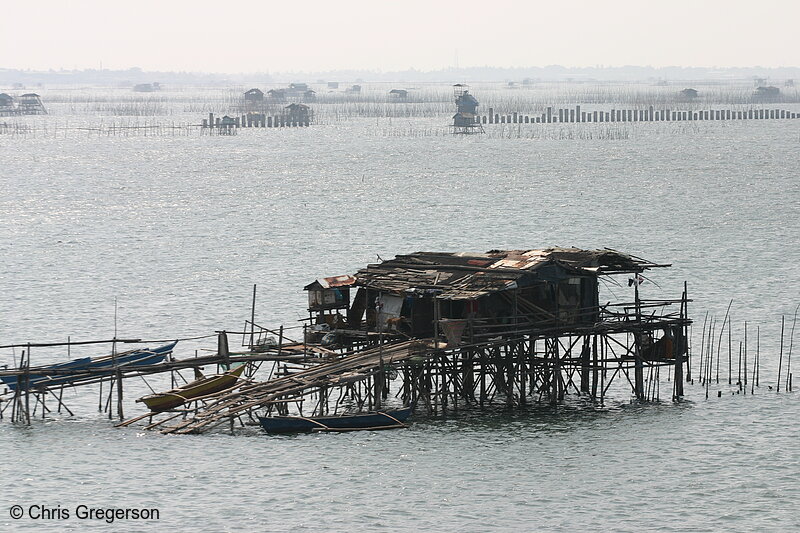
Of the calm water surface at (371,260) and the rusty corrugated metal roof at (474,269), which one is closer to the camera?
the calm water surface at (371,260)

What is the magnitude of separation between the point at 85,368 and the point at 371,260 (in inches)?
1844

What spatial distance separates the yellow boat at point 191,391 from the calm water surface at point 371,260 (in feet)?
4.70

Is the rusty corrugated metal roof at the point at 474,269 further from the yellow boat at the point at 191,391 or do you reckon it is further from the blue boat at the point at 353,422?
the yellow boat at the point at 191,391

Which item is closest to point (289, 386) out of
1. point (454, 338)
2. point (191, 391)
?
point (191, 391)

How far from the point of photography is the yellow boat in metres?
49.7

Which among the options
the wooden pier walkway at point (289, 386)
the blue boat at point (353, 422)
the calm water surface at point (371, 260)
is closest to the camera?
the calm water surface at point (371, 260)

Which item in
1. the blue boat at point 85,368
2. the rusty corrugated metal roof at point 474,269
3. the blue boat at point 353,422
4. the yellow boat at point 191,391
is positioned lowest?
the blue boat at point 353,422

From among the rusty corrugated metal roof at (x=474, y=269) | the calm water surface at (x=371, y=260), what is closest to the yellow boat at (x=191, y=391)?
the calm water surface at (x=371, y=260)

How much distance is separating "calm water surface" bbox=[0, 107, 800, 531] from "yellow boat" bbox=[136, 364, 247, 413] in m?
1.43

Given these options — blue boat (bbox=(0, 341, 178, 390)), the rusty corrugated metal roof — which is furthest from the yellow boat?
the rusty corrugated metal roof

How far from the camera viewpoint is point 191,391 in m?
50.5

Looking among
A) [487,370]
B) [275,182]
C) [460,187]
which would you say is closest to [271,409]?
[487,370]

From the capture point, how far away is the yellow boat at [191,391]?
49.7m

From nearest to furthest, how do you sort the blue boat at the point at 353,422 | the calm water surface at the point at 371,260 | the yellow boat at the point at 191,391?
the calm water surface at the point at 371,260, the blue boat at the point at 353,422, the yellow boat at the point at 191,391
